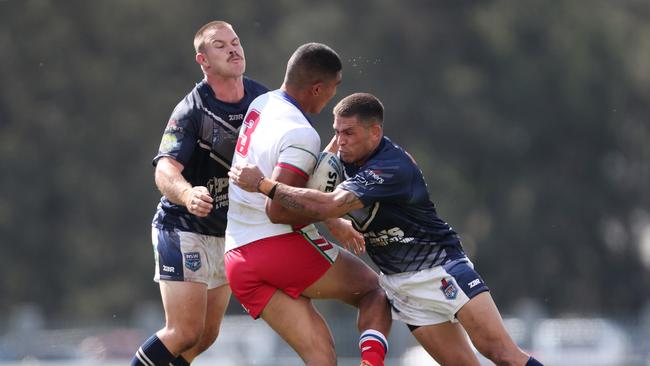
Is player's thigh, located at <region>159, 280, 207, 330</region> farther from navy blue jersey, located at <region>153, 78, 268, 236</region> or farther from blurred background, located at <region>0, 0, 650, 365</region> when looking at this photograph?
blurred background, located at <region>0, 0, 650, 365</region>

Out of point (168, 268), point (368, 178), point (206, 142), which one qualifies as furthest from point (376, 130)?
point (168, 268)

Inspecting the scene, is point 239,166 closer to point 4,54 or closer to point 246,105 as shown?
point 246,105

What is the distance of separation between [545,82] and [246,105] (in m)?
36.4

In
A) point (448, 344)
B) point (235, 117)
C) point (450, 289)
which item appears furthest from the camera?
point (235, 117)

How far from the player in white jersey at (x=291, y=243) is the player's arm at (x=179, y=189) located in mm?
328

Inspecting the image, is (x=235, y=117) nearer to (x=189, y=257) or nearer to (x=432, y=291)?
(x=189, y=257)

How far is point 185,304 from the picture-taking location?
29.9ft

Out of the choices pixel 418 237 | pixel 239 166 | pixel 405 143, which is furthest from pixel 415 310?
pixel 405 143

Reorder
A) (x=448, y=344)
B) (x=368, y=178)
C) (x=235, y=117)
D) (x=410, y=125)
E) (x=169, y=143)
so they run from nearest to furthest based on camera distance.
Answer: (x=368, y=178) → (x=448, y=344) → (x=169, y=143) → (x=235, y=117) → (x=410, y=125)

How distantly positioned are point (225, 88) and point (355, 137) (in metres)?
1.25

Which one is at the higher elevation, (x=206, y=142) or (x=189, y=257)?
(x=206, y=142)

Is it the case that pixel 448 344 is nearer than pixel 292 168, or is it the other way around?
pixel 292 168

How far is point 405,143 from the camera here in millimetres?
41312

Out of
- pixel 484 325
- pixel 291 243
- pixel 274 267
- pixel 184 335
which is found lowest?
pixel 184 335
